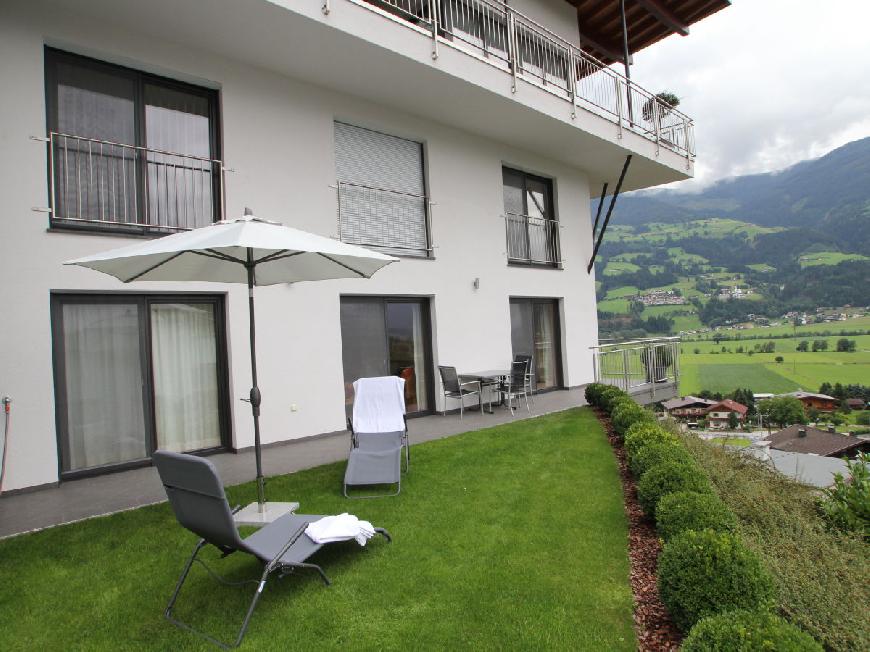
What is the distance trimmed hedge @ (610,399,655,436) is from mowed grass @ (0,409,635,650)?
5.65 feet

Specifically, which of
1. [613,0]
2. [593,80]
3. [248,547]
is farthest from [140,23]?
[613,0]

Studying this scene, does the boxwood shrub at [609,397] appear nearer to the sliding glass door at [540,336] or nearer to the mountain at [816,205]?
the sliding glass door at [540,336]

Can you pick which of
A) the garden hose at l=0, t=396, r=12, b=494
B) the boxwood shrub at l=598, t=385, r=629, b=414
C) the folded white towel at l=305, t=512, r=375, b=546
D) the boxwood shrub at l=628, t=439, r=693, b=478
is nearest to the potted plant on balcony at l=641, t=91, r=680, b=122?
the boxwood shrub at l=598, t=385, r=629, b=414

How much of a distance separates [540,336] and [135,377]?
7.99m

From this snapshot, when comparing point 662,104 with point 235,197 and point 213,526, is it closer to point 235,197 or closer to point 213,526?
point 235,197

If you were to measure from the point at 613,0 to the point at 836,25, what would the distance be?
156554 millimetres

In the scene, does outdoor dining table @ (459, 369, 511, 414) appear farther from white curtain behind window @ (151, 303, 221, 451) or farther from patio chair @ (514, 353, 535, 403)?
white curtain behind window @ (151, 303, 221, 451)

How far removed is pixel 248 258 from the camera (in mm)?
4199

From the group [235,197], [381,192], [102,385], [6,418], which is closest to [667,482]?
[102,385]

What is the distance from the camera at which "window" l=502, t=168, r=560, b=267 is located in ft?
35.4

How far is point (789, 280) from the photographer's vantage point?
6606 cm

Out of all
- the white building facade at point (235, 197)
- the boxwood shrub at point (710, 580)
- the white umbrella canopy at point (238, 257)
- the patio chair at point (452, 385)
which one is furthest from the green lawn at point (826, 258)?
the boxwood shrub at point (710, 580)

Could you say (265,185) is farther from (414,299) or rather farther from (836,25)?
(836,25)

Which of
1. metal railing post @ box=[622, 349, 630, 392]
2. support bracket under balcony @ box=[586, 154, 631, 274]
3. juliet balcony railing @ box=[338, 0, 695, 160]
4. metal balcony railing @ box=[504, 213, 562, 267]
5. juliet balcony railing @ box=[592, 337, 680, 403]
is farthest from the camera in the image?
support bracket under balcony @ box=[586, 154, 631, 274]
